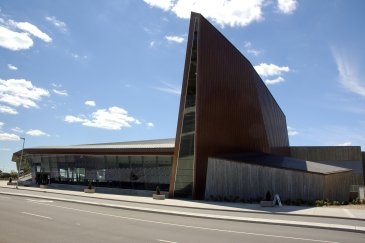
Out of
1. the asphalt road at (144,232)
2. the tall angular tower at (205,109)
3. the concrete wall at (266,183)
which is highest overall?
the tall angular tower at (205,109)

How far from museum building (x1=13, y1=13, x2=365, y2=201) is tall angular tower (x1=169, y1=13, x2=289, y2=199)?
9 cm

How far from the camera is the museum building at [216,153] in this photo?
104 ft

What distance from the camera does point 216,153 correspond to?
1431 inches

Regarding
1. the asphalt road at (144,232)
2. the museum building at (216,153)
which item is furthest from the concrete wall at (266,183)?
the asphalt road at (144,232)

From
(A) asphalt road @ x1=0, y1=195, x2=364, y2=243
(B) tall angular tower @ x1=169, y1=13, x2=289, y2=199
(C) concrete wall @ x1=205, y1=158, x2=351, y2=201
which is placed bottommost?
(A) asphalt road @ x1=0, y1=195, x2=364, y2=243

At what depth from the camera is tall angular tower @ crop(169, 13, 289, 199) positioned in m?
34.8

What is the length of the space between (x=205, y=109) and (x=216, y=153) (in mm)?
4388

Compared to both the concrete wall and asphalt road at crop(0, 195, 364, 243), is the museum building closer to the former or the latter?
the concrete wall

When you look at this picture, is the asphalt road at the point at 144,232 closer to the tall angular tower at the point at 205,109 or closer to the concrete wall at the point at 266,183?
the concrete wall at the point at 266,183

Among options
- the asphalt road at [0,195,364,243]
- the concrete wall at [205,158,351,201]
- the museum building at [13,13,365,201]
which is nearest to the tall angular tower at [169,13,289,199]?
the museum building at [13,13,365,201]

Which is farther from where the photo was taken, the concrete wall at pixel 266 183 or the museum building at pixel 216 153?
the museum building at pixel 216 153

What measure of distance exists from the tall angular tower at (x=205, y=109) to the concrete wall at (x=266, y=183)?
5.36 ft

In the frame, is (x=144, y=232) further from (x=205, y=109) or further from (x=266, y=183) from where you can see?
(x=205, y=109)

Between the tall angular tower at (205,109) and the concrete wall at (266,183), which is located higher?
the tall angular tower at (205,109)
